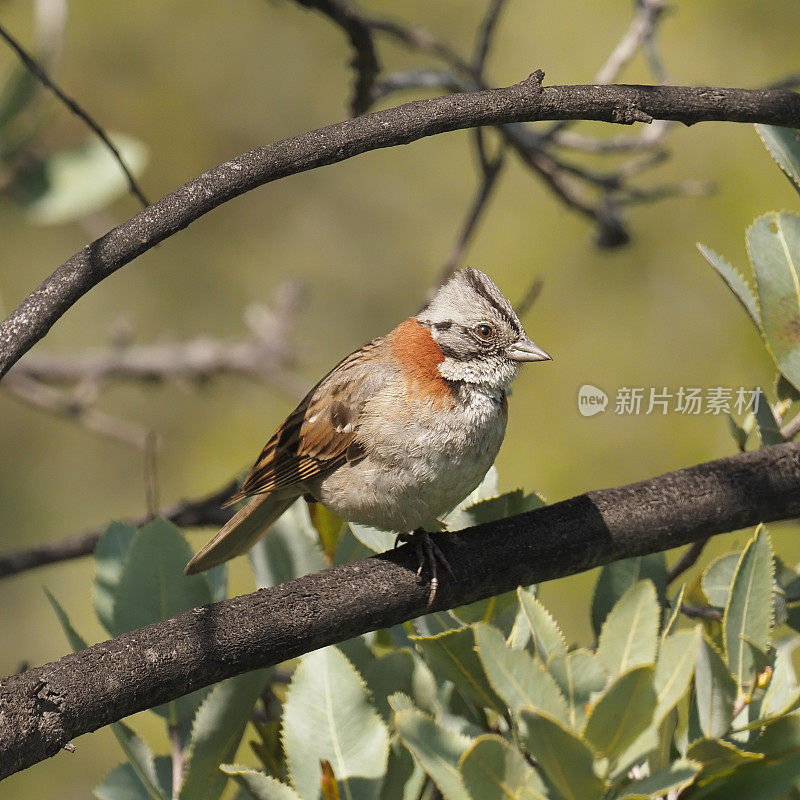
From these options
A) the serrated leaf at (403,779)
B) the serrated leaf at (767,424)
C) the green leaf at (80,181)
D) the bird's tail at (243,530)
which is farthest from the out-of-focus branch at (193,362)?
the serrated leaf at (403,779)

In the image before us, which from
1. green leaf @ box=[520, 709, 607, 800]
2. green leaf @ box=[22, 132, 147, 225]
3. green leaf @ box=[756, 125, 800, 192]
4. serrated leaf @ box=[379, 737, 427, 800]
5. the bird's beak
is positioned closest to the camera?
green leaf @ box=[520, 709, 607, 800]

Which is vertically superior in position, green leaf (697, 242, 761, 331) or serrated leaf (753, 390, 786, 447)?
green leaf (697, 242, 761, 331)

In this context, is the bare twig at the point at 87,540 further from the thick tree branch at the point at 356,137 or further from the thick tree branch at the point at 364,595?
the thick tree branch at the point at 356,137

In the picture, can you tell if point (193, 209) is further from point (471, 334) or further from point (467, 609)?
point (471, 334)

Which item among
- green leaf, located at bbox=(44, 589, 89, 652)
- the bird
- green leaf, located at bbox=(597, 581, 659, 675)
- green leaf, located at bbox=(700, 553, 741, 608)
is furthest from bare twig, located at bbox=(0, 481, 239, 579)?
green leaf, located at bbox=(597, 581, 659, 675)

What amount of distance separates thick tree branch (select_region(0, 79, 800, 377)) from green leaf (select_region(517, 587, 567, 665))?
61 centimetres

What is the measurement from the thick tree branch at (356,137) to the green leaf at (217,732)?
0.59 metres

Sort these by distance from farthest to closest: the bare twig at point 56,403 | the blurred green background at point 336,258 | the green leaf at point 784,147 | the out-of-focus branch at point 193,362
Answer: the blurred green background at point 336,258
the out-of-focus branch at point 193,362
the bare twig at point 56,403
the green leaf at point 784,147

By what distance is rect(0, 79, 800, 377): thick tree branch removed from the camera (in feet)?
4.23

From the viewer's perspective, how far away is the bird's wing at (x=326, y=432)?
2.27 meters

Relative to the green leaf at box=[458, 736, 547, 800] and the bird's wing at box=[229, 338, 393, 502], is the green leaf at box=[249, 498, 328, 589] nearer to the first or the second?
the bird's wing at box=[229, 338, 393, 502]

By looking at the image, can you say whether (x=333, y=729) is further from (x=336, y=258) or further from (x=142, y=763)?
(x=336, y=258)

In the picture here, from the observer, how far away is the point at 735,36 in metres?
4.11

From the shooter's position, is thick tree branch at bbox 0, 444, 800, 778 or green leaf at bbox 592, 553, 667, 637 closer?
thick tree branch at bbox 0, 444, 800, 778
